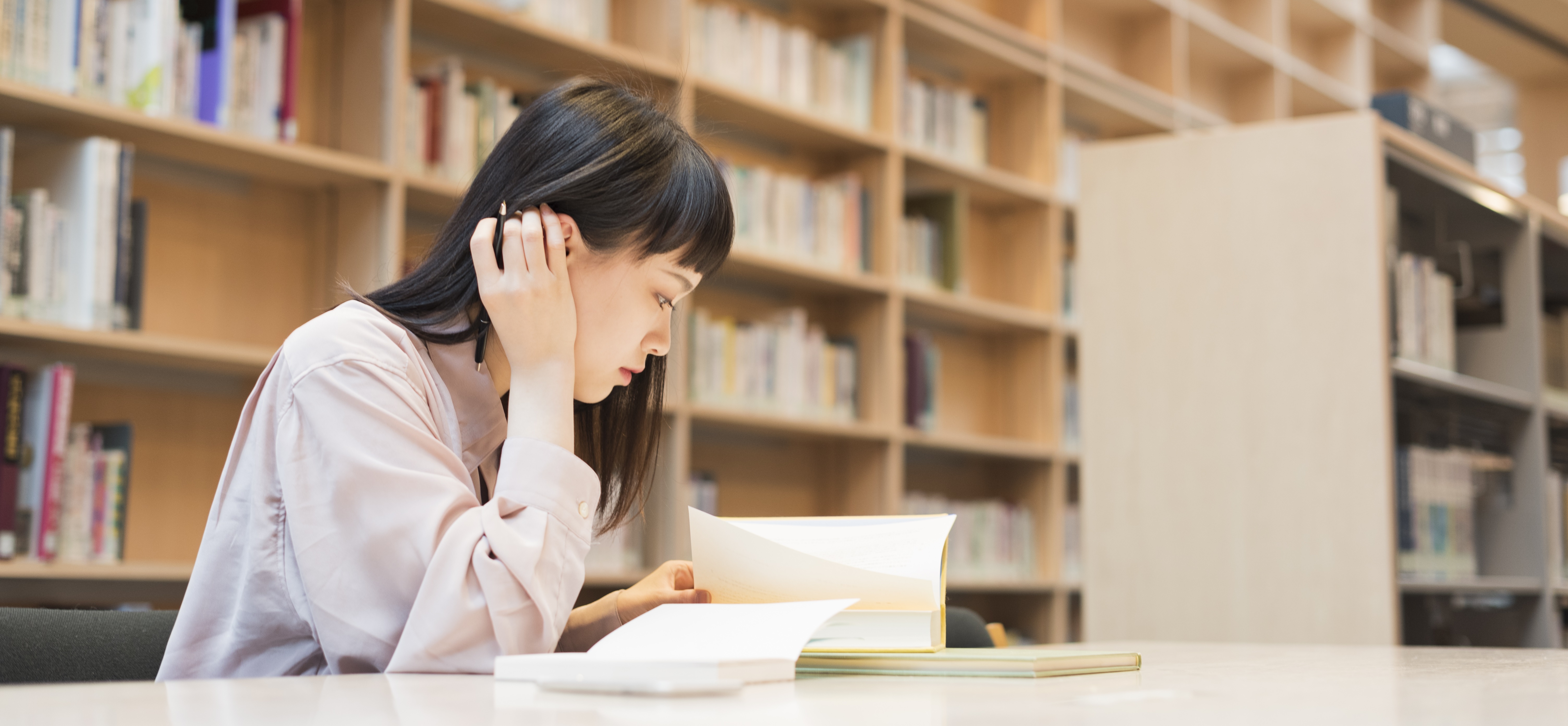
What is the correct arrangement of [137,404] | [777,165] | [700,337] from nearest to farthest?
1. [137,404]
2. [700,337]
3. [777,165]

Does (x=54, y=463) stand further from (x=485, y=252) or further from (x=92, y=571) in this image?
(x=485, y=252)

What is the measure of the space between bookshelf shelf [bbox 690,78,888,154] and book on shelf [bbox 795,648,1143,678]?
214 centimetres

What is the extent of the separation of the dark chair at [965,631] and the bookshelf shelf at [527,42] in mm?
1678

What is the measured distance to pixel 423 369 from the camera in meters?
1.21

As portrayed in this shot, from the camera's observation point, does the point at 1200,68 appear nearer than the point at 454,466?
No

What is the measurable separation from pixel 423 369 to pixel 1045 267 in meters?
3.29

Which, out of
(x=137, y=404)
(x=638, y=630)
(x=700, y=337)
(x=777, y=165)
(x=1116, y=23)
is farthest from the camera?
(x=1116, y=23)

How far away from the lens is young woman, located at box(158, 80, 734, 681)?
1062 millimetres

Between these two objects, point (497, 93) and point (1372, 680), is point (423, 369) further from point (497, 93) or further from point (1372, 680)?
point (497, 93)

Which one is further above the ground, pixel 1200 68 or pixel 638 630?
pixel 1200 68

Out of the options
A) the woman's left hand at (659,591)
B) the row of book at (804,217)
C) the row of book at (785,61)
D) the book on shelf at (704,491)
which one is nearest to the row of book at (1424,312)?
the row of book at (804,217)

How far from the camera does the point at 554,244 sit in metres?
1.23

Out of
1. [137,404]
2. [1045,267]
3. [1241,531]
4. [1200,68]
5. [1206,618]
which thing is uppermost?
[1200,68]

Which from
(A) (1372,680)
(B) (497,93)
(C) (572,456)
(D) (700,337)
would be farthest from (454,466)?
(D) (700,337)
